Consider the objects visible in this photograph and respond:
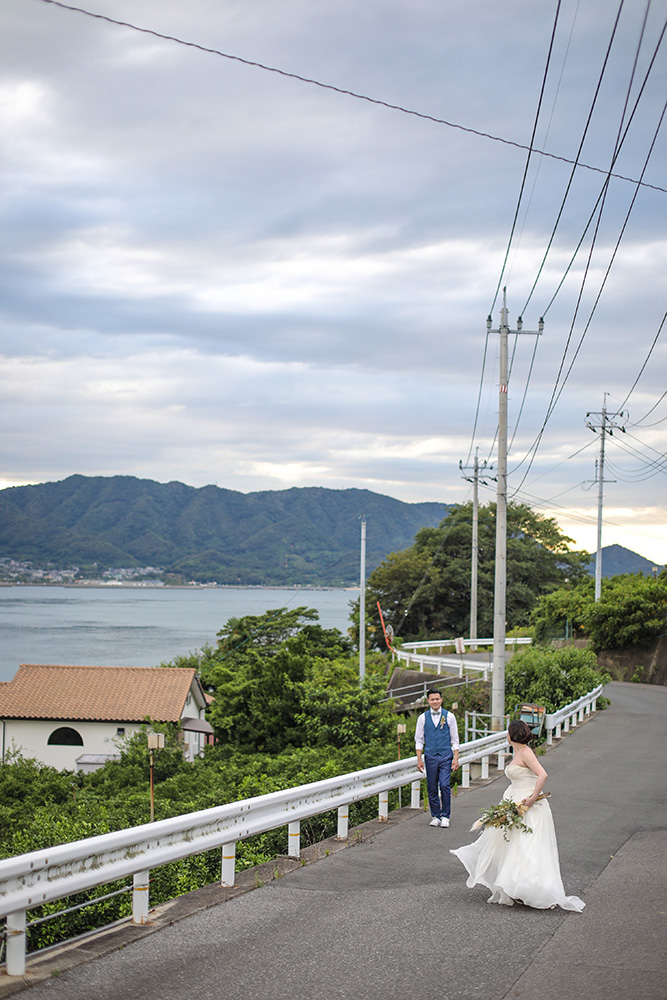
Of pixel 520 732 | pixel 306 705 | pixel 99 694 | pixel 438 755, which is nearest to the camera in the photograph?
pixel 520 732

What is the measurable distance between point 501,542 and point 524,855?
52.4 feet

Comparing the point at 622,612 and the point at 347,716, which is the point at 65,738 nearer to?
the point at 347,716

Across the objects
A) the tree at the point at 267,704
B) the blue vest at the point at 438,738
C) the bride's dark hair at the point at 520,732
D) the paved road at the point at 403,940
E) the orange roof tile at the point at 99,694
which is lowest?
the orange roof tile at the point at 99,694

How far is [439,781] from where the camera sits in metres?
11.0

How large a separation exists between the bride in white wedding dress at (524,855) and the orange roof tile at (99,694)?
36.8 metres

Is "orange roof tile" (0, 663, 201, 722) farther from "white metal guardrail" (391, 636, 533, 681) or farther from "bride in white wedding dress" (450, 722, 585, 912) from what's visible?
"bride in white wedding dress" (450, 722, 585, 912)

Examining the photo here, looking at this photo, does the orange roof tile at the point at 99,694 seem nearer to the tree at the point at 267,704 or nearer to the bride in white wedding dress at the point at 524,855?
the tree at the point at 267,704

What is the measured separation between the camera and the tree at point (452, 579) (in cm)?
7006

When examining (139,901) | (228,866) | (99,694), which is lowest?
(99,694)

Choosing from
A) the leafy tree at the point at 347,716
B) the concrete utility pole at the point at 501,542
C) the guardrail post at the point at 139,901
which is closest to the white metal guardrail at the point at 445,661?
the leafy tree at the point at 347,716

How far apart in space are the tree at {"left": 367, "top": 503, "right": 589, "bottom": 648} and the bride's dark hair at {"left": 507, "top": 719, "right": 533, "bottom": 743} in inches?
2371

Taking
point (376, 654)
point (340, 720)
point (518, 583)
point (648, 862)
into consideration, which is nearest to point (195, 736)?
point (376, 654)

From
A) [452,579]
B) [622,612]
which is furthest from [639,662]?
[452,579]

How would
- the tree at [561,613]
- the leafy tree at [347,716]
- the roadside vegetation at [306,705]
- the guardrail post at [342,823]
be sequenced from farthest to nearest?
the tree at [561,613] → the leafy tree at [347,716] → the roadside vegetation at [306,705] → the guardrail post at [342,823]
